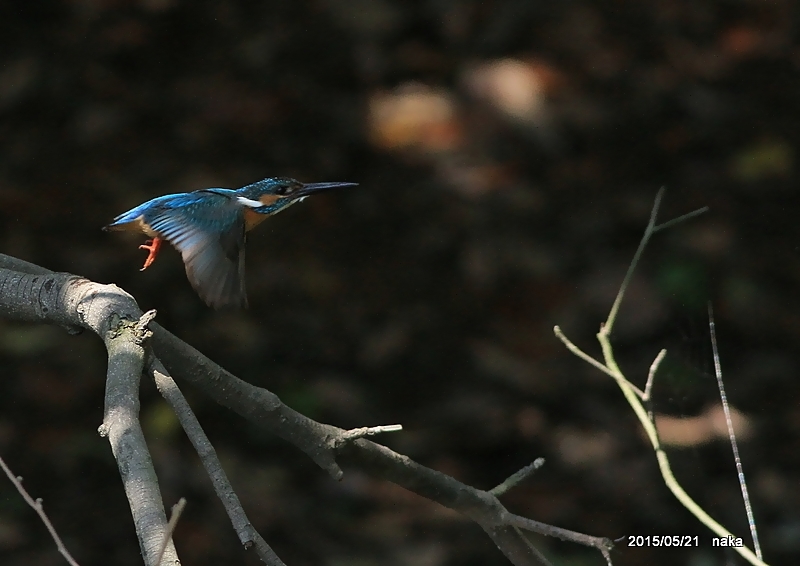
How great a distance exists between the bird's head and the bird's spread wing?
0.05 m

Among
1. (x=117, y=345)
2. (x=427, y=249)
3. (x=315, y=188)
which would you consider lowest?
(x=427, y=249)

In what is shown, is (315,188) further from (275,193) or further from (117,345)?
(117,345)

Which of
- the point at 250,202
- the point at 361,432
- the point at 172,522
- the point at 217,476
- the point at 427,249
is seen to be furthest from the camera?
the point at 427,249

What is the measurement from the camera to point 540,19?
2854 millimetres

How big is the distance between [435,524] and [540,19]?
1.48 meters

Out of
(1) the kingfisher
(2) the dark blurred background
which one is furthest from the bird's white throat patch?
(2) the dark blurred background

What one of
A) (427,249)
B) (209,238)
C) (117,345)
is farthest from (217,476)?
(427,249)

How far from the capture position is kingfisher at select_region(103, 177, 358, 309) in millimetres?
1243

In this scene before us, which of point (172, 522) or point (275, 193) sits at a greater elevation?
point (172, 522)

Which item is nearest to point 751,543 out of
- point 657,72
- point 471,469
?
point 471,469

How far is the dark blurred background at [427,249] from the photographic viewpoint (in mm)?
2322

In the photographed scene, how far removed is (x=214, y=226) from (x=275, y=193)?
189 mm

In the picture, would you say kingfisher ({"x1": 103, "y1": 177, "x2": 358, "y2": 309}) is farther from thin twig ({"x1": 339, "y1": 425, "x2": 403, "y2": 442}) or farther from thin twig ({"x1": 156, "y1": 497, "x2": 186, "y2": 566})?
thin twig ({"x1": 156, "y1": 497, "x2": 186, "y2": 566})

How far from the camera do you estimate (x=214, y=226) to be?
4.47 feet
